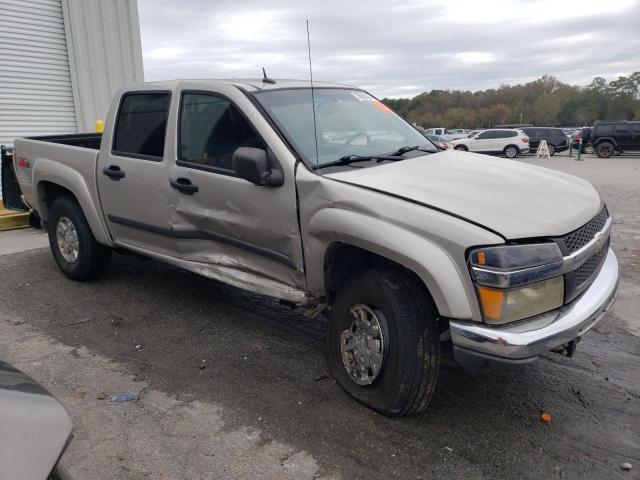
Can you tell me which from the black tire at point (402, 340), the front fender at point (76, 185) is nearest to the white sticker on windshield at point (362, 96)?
the black tire at point (402, 340)

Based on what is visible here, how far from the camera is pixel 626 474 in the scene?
2.64m

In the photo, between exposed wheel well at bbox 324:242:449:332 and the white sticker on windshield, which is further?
the white sticker on windshield

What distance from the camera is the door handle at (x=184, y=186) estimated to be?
3.90 metres

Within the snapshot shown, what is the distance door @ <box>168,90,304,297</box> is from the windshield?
8.2 inches

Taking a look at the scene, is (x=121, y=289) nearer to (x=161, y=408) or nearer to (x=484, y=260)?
(x=161, y=408)

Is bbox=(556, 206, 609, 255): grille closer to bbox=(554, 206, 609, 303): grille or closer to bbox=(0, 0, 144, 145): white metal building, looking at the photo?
bbox=(554, 206, 609, 303): grille

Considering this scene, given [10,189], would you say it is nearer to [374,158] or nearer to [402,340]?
[374,158]

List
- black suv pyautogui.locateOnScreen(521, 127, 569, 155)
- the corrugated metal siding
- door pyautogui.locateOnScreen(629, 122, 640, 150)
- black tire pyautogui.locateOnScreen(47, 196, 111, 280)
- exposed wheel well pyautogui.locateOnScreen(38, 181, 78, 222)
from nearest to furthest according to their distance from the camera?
1. black tire pyautogui.locateOnScreen(47, 196, 111, 280)
2. exposed wheel well pyautogui.locateOnScreen(38, 181, 78, 222)
3. the corrugated metal siding
4. door pyautogui.locateOnScreen(629, 122, 640, 150)
5. black suv pyautogui.locateOnScreen(521, 127, 569, 155)

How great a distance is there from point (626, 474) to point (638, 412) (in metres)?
0.66

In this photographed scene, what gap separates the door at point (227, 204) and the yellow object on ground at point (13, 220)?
5.25 meters

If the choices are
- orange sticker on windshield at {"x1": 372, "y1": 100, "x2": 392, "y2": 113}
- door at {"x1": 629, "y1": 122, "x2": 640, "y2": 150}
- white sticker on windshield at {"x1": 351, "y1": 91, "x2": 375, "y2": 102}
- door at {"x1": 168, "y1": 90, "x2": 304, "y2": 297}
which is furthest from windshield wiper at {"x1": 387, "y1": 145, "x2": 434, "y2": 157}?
door at {"x1": 629, "y1": 122, "x2": 640, "y2": 150}

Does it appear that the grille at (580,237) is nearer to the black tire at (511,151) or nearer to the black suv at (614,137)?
the black tire at (511,151)

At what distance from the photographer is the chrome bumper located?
250 cm

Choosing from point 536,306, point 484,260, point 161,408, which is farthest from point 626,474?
point 161,408
